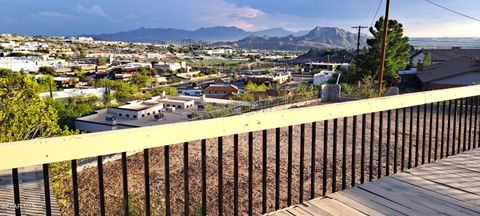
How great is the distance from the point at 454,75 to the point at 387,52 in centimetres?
447

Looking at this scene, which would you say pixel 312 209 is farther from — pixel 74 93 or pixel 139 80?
pixel 139 80

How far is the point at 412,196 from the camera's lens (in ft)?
9.80

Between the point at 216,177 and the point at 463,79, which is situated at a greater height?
the point at 463,79

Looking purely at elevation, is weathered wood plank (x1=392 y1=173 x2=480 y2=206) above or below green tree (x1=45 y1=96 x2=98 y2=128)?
above

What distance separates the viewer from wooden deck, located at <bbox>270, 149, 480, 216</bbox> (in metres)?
2.72

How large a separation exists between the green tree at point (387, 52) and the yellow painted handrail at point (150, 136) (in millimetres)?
23707

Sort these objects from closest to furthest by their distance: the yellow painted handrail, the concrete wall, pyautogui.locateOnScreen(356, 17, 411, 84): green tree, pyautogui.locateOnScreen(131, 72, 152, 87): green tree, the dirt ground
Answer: the yellow painted handrail < the dirt ground < the concrete wall < pyautogui.locateOnScreen(356, 17, 411, 84): green tree < pyautogui.locateOnScreen(131, 72, 152, 87): green tree

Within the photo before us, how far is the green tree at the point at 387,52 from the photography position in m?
25.4

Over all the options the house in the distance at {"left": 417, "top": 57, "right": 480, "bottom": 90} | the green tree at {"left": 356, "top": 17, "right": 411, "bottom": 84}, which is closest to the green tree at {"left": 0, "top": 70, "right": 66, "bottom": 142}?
the house in the distance at {"left": 417, "top": 57, "right": 480, "bottom": 90}

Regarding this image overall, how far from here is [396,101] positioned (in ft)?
10.6

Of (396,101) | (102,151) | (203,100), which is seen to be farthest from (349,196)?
(203,100)

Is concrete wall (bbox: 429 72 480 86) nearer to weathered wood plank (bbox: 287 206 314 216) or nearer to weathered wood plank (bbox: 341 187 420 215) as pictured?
weathered wood plank (bbox: 341 187 420 215)

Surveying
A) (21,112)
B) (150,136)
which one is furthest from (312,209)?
(21,112)

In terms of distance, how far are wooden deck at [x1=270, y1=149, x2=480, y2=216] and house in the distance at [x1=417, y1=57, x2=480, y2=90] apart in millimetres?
A: 20567
